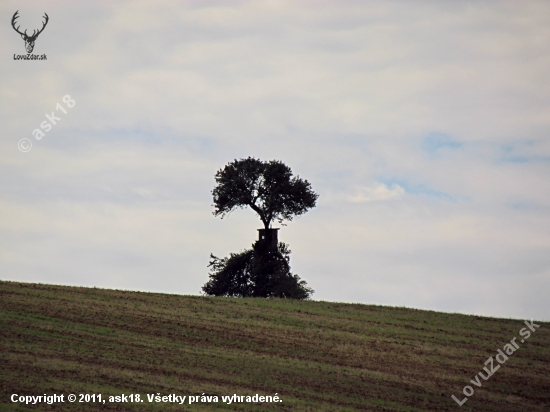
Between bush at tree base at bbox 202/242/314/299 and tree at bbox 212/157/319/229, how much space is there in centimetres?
264

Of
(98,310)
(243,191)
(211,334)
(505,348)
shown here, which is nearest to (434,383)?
(505,348)

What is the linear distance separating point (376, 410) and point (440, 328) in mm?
16439

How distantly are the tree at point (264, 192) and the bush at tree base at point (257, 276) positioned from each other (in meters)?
2.64

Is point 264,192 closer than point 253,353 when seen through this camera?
No

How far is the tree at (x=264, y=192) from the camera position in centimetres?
6312

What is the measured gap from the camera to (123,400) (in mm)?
24891

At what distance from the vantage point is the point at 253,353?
111 ft

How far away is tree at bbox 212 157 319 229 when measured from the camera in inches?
2485

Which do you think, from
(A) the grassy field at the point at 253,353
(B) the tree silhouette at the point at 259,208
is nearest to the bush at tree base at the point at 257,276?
(B) the tree silhouette at the point at 259,208

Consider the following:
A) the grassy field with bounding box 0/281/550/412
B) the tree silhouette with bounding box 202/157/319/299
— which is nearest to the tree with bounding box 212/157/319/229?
the tree silhouette with bounding box 202/157/319/299

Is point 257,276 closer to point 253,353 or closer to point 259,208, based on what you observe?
point 259,208

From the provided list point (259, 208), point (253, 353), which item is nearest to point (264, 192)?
point (259, 208)

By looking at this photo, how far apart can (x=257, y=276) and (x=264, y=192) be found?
6.98 m

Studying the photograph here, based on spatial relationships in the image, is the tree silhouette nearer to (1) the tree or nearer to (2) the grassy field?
(1) the tree
